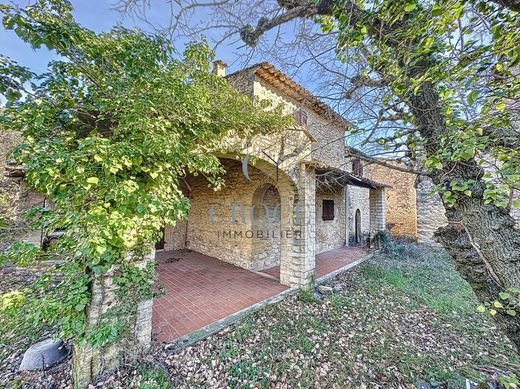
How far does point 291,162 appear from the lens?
219 inches

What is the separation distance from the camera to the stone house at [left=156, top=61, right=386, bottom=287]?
543 cm

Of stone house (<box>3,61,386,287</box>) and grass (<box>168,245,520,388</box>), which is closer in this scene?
grass (<box>168,245,520,388</box>)

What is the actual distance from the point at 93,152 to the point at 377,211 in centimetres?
1271

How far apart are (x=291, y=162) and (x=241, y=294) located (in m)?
3.54

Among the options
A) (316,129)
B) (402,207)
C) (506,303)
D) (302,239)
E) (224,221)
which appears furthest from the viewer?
(402,207)

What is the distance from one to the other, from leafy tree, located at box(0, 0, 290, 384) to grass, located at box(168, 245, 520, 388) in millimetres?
1611

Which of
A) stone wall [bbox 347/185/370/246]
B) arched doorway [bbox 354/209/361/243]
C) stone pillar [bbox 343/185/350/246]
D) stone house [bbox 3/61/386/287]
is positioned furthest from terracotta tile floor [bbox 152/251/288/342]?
arched doorway [bbox 354/209/361/243]

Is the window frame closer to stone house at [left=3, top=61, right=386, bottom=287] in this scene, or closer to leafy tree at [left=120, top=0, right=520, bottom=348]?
stone house at [left=3, top=61, right=386, bottom=287]

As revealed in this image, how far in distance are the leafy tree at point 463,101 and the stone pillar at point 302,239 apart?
302 cm

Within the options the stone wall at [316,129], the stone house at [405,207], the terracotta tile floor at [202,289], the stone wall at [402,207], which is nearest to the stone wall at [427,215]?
the stone house at [405,207]

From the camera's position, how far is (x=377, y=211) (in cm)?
1185

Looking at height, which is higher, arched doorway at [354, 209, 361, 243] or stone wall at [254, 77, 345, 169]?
stone wall at [254, 77, 345, 169]

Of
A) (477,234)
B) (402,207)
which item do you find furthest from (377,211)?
(477,234)

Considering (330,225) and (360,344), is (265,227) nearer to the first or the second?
(360,344)
